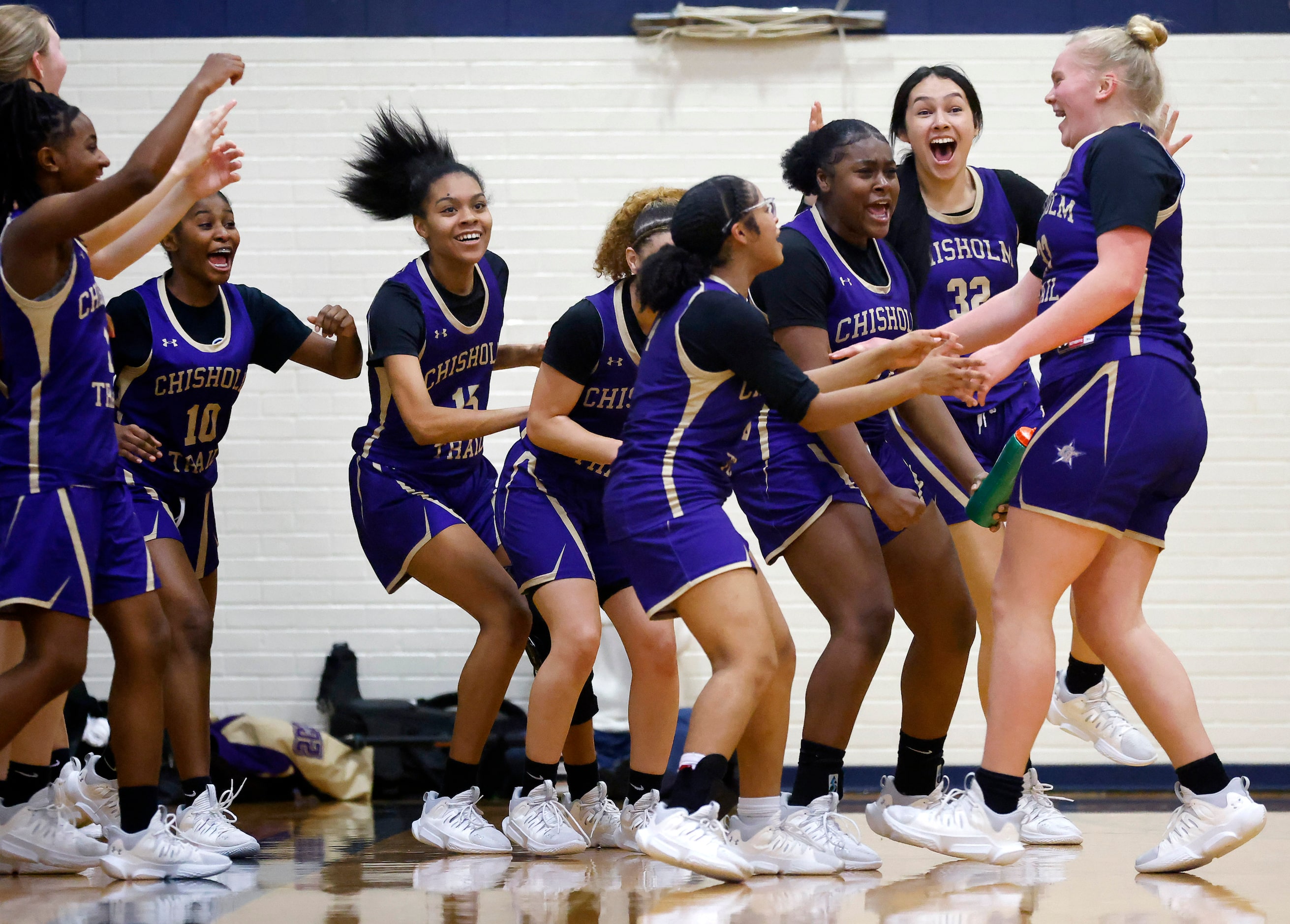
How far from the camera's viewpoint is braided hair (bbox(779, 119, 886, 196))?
351 cm

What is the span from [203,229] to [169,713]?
1396 millimetres

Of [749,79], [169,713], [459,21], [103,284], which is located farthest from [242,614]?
[749,79]

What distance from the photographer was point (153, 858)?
3.27 metres

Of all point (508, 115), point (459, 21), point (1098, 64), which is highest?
point (459, 21)

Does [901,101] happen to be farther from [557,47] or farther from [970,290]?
[557,47]

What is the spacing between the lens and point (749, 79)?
6.09m

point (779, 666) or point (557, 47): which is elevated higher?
point (557, 47)

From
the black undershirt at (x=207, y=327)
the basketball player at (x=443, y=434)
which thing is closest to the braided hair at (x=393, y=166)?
the basketball player at (x=443, y=434)

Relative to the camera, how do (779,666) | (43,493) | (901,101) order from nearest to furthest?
(43,493) < (779,666) < (901,101)

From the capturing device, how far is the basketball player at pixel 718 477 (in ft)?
9.64

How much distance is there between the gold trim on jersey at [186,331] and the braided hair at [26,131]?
2.45 ft

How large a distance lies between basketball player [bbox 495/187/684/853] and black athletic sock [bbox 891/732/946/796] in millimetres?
675

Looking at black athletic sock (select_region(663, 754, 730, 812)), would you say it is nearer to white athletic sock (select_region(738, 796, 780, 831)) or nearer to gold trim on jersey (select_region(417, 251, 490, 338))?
white athletic sock (select_region(738, 796, 780, 831))

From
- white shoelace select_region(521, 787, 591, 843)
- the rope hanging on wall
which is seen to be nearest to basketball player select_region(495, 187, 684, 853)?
white shoelace select_region(521, 787, 591, 843)
